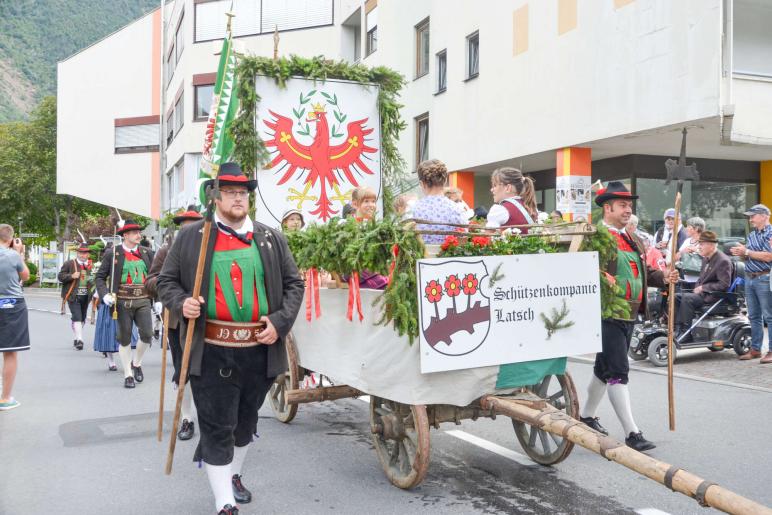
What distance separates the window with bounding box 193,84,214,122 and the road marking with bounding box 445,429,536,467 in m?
28.3

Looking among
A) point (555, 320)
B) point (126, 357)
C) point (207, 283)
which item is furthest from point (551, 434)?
point (126, 357)

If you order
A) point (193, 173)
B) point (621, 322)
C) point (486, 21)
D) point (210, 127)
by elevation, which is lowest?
point (621, 322)

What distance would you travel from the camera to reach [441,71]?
22391 mm

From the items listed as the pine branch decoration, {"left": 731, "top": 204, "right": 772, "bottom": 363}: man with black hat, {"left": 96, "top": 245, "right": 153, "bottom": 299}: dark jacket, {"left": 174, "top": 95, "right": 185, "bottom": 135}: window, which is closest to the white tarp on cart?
the pine branch decoration

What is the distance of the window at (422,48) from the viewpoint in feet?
76.6

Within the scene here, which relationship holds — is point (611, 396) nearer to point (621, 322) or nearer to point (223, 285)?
point (621, 322)

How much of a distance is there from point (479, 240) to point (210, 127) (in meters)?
4.62

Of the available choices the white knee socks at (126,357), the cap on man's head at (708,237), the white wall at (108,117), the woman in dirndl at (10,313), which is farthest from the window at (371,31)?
the white wall at (108,117)

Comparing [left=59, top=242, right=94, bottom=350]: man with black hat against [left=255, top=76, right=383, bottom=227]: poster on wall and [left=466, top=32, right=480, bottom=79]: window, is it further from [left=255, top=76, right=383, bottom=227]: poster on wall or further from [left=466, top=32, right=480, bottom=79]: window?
[left=466, top=32, right=480, bottom=79]: window

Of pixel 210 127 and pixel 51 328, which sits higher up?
pixel 210 127

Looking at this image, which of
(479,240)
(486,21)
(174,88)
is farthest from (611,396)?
(174,88)

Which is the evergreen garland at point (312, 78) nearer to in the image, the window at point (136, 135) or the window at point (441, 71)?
the window at point (441, 71)

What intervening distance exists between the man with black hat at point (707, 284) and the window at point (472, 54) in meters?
10.8

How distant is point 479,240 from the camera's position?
4.85m
